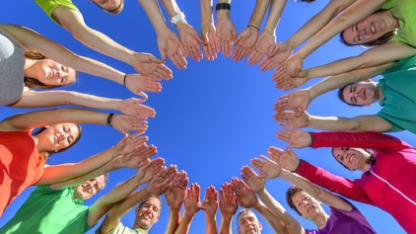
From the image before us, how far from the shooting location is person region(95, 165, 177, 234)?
17.0ft

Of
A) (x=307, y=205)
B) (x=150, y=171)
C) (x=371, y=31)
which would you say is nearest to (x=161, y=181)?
(x=150, y=171)

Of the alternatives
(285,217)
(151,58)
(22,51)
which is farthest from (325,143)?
(22,51)

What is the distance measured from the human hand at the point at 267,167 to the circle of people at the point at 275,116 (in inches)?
1.7

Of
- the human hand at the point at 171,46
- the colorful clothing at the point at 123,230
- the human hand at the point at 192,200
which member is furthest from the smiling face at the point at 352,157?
the colorful clothing at the point at 123,230

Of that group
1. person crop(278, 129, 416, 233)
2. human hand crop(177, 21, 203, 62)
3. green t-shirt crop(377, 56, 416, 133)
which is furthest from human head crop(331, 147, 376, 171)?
human hand crop(177, 21, 203, 62)

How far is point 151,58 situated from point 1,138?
2205 millimetres

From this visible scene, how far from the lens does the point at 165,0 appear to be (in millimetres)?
4520

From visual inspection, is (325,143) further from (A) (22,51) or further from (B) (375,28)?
(A) (22,51)

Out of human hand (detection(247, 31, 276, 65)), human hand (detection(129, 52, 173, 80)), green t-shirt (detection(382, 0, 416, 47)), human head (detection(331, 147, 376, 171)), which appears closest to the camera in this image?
green t-shirt (detection(382, 0, 416, 47))

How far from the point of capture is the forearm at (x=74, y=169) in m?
4.62

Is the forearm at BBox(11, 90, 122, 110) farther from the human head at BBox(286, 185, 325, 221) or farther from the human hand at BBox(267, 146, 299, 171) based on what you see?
the human head at BBox(286, 185, 325, 221)

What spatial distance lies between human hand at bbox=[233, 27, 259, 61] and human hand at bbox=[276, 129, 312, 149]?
1.55 metres

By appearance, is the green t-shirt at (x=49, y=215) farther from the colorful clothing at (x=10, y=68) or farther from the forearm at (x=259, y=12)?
the forearm at (x=259, y=12)

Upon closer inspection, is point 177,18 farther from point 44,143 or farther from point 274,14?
point 44,143
